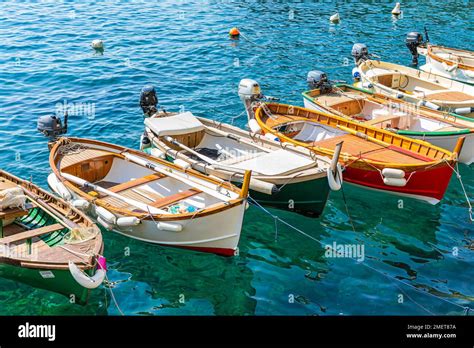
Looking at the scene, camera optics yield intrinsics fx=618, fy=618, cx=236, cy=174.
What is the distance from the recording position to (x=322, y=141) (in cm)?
2161

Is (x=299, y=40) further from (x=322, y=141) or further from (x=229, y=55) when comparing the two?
(x=322, y=141)

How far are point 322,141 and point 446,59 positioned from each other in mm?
12449

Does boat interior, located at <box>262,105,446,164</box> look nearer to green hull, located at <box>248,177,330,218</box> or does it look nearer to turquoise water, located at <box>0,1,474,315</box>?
turquoise water, located at <box>0,1,474,315</box>

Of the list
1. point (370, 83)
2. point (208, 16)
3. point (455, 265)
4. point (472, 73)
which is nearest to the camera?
point (455, 265)

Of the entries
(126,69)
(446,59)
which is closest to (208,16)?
(126,69)

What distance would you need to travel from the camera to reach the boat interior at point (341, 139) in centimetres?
2009

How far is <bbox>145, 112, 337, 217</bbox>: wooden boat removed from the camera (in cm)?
1817

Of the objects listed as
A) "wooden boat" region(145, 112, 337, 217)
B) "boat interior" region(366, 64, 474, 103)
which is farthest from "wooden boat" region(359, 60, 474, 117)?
"wooden boat" region(145, 112, 337, 217)

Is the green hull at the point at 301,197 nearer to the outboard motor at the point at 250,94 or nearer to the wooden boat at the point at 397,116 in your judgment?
the wooden boat at the point at 397,116

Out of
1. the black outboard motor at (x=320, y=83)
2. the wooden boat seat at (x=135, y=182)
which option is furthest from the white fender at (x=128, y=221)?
the black outboard motor at (x=320, y=83)

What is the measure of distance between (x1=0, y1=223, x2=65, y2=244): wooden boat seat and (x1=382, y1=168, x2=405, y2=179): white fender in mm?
9732

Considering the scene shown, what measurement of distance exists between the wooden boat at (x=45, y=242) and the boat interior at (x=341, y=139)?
28.7 feet

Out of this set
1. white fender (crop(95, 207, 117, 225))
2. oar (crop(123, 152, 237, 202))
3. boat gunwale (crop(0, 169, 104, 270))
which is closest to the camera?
boat gunwale (crop(0, 169, 104, 270))
